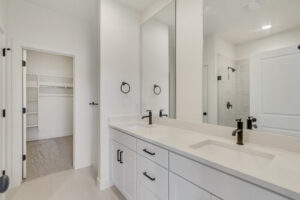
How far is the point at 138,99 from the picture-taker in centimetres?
238

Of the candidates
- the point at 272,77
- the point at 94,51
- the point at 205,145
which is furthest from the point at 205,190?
the point at 94,51

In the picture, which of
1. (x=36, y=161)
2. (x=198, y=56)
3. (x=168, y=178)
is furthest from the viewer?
(x=36, y=161)

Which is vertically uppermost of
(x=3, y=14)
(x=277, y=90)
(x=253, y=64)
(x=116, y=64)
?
(x=3, y=14)

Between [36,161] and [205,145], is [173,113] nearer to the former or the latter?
[205,145]

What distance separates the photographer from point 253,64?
119cm

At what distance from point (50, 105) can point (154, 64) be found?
3.84 m

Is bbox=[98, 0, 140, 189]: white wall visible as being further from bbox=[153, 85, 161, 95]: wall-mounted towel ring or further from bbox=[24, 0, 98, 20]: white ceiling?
bbox=[24, 0, 98, 20]: white ceiling

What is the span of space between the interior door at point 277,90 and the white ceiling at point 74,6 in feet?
7.80

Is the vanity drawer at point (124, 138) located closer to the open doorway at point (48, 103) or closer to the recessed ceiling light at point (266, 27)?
the recessed ceiling light at point (266, 27)

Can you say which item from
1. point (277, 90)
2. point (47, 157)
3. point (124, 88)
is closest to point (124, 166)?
point (124, 88)

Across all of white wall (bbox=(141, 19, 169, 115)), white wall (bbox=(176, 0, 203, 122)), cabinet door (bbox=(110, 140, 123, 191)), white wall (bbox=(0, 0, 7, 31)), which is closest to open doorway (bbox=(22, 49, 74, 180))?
white wall (bbox=(0, 0, 7, 31))

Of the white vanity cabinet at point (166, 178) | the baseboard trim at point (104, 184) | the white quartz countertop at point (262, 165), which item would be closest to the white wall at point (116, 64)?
the baseboard trim at point (104, 184)

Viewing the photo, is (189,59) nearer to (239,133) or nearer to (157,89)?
(157,89)

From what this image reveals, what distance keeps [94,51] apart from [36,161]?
93.2 inches
